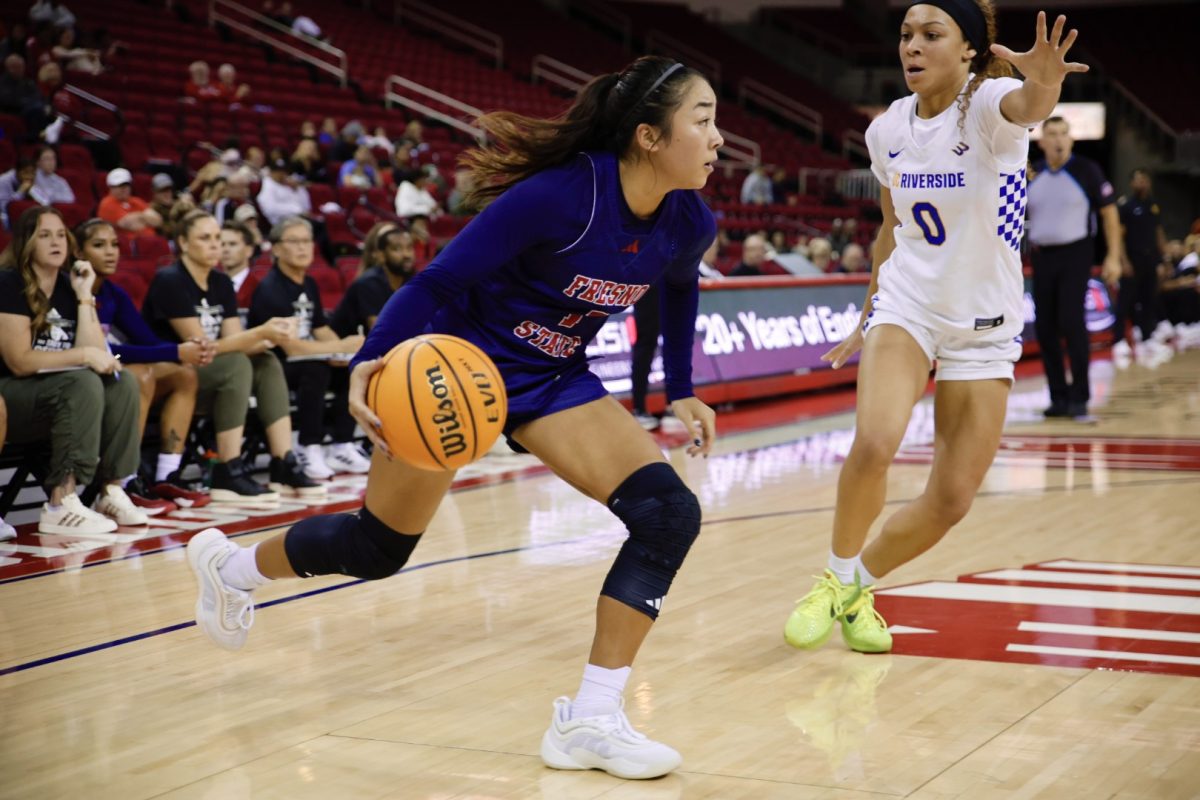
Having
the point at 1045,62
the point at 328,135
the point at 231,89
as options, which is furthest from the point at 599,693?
the point at 231,89

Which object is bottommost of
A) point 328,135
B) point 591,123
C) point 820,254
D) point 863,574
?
point 863,574

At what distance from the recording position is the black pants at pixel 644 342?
9828 mm

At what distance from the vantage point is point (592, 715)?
10.4ft

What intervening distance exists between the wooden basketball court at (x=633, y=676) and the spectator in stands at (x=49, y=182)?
5.85 meters

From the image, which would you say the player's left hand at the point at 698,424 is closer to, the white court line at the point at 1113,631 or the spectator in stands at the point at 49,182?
the white court line at the point at 1113,631

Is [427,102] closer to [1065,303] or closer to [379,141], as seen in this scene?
[379,141]

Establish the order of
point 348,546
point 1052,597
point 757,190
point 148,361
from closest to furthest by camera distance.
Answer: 1. point 348,546
2. point 1052,597
3. point 148,361
4. point 757,190

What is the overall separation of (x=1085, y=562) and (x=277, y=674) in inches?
127

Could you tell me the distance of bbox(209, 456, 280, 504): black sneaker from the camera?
7.17m

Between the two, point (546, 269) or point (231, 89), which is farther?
point (231, 89)

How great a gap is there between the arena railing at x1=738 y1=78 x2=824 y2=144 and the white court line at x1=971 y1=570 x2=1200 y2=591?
2655 centimetres

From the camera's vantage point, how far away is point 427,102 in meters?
21.5

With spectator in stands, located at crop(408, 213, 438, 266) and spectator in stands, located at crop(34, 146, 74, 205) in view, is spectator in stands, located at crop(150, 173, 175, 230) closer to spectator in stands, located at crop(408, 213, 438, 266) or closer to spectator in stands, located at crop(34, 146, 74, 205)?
spectator in stands, located at crop(34, 146, 74, 205)

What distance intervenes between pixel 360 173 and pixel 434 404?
12.4m
